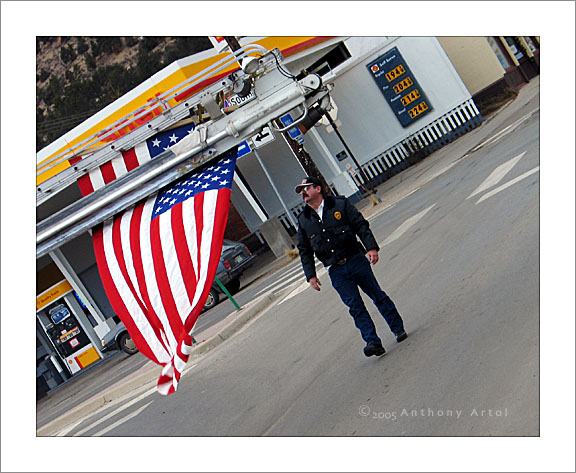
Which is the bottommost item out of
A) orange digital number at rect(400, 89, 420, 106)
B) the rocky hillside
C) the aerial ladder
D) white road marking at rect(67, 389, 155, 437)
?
white road marking at rect(67, 389, 155, 437)

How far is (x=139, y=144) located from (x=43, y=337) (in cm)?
1843

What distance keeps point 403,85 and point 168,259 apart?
871 inches

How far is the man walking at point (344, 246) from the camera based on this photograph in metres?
7.06

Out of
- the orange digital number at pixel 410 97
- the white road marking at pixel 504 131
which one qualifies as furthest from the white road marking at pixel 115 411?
the orange digital number at pixel 410 97

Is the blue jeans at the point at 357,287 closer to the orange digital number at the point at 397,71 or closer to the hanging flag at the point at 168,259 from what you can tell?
the hanging flag at the point at 168,259

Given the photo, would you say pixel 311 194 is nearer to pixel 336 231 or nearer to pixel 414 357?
pixel 336 231

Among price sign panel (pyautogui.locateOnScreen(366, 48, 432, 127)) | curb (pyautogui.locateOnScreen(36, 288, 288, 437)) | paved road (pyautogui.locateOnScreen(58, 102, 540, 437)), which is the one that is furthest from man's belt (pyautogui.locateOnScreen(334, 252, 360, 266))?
price sign panel (pyautogui.locateOnScreen(366, 48, 432, 127))

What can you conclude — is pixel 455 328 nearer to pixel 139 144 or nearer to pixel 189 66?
pixel 139 144

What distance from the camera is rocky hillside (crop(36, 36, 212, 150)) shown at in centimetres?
3319

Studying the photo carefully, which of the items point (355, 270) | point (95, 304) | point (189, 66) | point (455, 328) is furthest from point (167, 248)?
point (189, 66)

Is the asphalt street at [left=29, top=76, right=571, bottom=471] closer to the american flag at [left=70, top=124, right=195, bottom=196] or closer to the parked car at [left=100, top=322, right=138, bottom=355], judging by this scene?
the american flag at [left=70, top=124, right=195, bottom=196]

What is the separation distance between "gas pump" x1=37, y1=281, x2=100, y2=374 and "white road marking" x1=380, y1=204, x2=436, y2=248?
11.7 metres

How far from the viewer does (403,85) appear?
27.2 m

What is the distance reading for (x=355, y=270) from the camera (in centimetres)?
710
